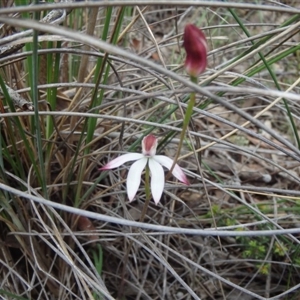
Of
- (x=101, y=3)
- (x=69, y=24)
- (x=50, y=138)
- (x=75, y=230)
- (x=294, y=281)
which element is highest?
(x=101, y=3)

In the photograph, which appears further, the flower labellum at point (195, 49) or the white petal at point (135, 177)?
the white petal at point (135, 177)

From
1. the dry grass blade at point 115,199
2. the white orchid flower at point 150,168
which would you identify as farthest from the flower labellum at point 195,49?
the dry grass blade at point 115,199

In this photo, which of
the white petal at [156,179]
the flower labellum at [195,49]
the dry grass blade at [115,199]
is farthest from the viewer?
the dry grass blade at [115,199]

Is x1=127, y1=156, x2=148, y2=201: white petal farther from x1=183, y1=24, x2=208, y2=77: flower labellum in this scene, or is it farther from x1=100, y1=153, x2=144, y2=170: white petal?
x1=183, y1=24, x2=208, y2=77: flower labellum

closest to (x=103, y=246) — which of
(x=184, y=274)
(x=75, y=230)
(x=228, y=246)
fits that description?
(x=75, y=230)

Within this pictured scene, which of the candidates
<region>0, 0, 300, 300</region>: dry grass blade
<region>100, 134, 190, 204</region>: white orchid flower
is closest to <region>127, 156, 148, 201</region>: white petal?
<region>100, 134, 190, 204</region>: white orchid flower

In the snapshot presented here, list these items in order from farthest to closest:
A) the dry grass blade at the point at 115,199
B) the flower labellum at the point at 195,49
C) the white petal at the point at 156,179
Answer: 1. the dry grass blade at the point at 115,199
2. the white petal at the point at 156,179
3. the flower labellum at the point at 195,49

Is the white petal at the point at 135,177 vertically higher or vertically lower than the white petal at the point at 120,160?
lower

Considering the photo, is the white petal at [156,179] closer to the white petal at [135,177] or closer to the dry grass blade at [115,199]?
the white petal at [135,177]

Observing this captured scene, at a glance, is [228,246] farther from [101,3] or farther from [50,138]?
[101,3]
